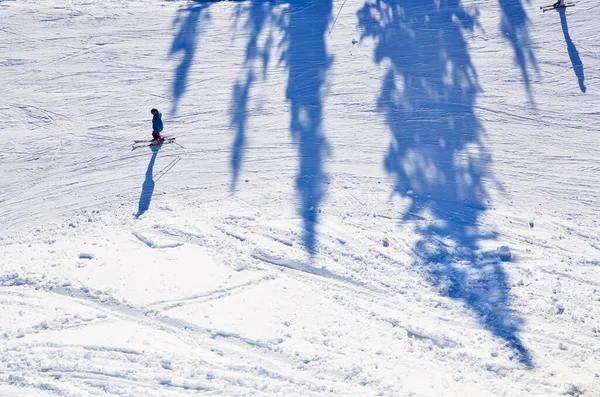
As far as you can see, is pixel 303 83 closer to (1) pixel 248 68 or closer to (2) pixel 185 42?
(1) pixel 248 68

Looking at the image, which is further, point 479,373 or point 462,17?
point 462,17

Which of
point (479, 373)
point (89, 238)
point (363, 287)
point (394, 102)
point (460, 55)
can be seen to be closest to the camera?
point (479, 373)

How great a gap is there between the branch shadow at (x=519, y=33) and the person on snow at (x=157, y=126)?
8407 millimetres

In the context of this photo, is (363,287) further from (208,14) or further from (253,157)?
(208,14)

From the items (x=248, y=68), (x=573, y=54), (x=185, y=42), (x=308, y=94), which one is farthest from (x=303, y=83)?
(x=573, y=54)

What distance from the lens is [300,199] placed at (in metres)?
12.4

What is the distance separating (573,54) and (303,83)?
678 cm

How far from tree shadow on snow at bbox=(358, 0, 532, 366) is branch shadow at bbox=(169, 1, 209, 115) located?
182 inches

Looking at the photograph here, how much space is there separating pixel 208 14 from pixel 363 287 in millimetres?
10760

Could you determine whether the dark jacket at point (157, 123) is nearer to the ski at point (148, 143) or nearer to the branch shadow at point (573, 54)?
the ski at point (148, 143)

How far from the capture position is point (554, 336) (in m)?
9.78

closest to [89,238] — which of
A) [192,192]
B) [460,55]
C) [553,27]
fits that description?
[192,192]

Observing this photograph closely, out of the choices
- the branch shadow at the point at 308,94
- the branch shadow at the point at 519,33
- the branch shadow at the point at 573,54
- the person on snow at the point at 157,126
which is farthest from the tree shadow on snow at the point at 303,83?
the branch shadow at the point at 573,54

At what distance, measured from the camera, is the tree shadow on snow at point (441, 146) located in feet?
35.0
